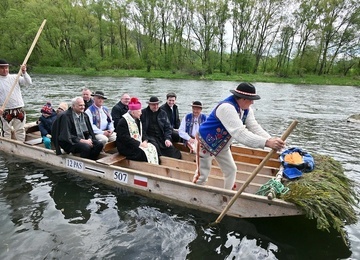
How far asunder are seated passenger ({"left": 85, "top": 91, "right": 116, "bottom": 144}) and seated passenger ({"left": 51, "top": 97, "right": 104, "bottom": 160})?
2.06 ft

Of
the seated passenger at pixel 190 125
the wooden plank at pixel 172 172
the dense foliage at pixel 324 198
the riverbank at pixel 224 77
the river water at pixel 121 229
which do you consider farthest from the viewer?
the riverbank at pixel 224 77

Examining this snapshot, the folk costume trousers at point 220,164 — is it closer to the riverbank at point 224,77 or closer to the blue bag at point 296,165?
the blue bag at point 296,165

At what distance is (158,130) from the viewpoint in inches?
269

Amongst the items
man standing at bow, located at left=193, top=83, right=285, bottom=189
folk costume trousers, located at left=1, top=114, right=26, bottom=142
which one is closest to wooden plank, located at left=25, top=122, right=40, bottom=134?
folk costume trousers, located at left=1, top=114, right=26, bottom=142

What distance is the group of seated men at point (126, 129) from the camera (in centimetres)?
607

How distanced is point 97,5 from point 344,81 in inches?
1544

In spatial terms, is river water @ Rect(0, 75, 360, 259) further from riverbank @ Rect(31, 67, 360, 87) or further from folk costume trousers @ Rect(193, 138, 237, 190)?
riverbank @ Rect(31, 67, 360, 87)

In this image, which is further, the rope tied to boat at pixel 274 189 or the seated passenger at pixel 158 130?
the seated passenger at pixel 158 130

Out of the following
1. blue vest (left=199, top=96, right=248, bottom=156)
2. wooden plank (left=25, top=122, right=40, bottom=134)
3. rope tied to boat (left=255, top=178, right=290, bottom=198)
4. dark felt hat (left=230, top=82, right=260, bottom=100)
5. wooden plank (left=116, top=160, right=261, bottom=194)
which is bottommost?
wooden plank (left=25, top=122, right=40, bottom=134)

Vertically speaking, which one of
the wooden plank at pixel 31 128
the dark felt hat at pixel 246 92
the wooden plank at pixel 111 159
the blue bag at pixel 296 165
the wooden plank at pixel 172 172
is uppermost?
the dark felt hat at pixel 246 92

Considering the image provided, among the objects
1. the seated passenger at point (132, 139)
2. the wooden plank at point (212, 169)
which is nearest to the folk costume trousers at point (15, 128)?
the seated passenger at point (132, 139)

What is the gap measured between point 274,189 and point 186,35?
48971 mm

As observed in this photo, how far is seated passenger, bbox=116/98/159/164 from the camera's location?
603cm

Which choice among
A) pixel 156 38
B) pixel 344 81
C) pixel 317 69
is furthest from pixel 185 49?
pixel 344 81
